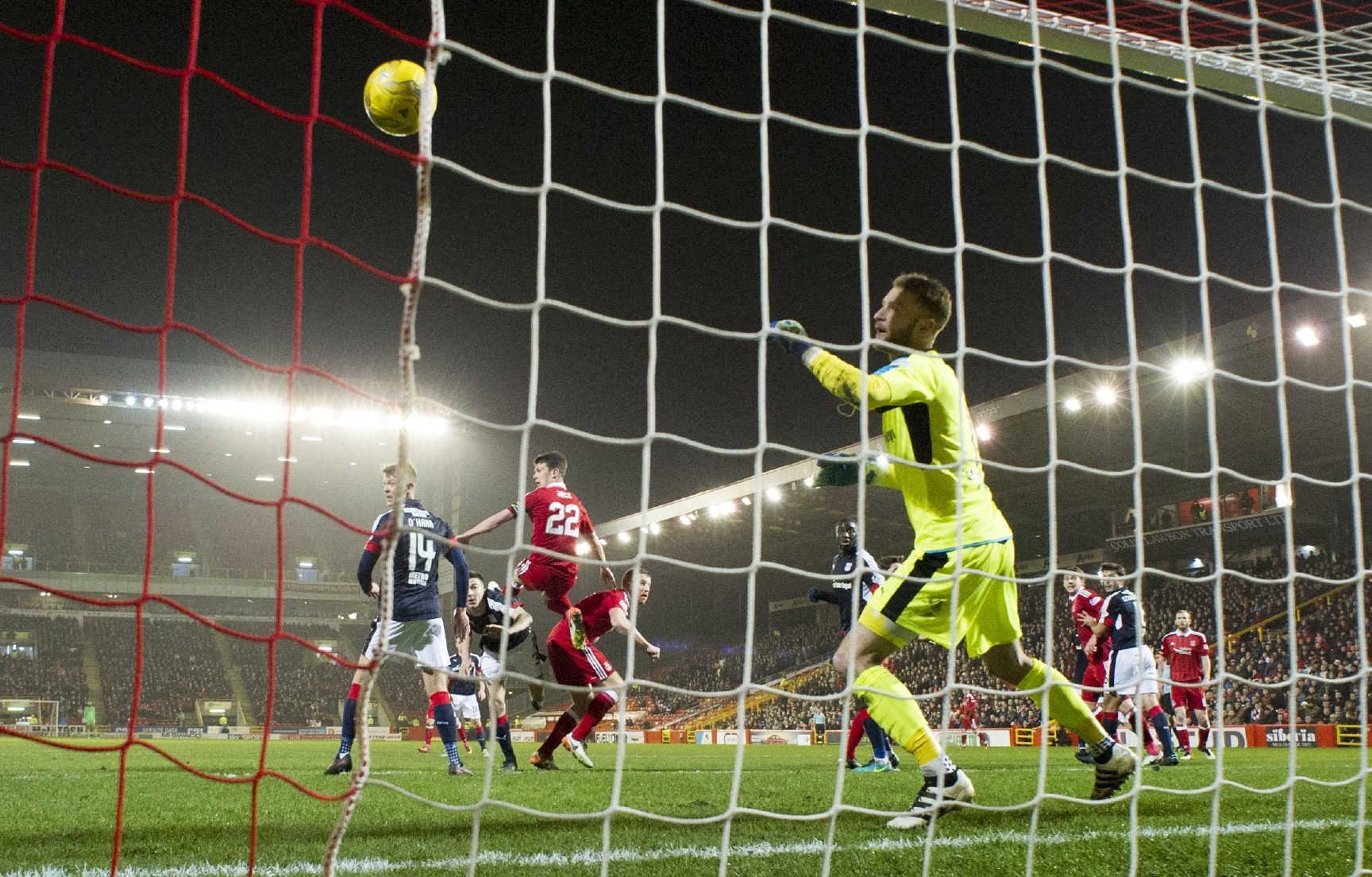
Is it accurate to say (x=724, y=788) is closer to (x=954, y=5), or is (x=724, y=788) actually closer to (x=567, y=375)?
(x=954, y=5)

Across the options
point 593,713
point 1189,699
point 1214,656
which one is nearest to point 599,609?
point 593,713

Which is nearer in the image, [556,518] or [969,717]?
[556,518]

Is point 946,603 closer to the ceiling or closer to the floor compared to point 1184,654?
closer to the ceiling

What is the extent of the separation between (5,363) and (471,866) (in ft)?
138

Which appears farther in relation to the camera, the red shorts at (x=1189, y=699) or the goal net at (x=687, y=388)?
the red shorts at (x=1189, y=699)

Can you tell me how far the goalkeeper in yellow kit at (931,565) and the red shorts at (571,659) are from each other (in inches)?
139

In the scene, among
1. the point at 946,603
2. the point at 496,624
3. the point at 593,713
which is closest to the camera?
the point at 946,603

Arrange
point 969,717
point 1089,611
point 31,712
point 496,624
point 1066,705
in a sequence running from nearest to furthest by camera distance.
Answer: point 1066,705 < point 496,624 < point 1089,611 < point 969,717 < point 31,712

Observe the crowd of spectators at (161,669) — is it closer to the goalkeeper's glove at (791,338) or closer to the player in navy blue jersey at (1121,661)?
the player in navy blue jersey at (1121,661)

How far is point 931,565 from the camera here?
13.0ft

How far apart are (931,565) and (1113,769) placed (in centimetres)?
135

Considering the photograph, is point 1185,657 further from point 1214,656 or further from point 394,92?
point 1214,656

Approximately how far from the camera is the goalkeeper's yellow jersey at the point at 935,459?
3916 mm

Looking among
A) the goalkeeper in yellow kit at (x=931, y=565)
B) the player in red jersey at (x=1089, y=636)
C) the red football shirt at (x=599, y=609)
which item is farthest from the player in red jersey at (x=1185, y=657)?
the goalkeeper in yellow kit at (x=931, y=565)
